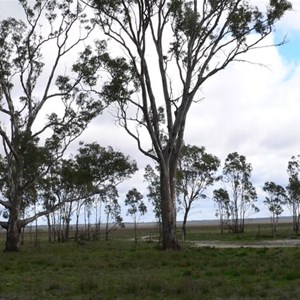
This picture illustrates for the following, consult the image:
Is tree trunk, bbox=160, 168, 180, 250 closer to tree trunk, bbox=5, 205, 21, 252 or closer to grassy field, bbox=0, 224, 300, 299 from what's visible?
grassy field, bbox=0, 224, 300, 299

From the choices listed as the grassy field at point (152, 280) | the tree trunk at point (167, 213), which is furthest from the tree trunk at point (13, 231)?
the grassy field at point (152, 280)

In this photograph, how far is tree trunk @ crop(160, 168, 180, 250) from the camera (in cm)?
2503

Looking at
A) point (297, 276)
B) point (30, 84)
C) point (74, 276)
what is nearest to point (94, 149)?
point (30, 84)

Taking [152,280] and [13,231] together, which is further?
[13,231]

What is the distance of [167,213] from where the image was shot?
25.1 meters

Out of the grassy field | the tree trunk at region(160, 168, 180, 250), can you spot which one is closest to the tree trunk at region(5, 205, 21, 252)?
the tree trunk at region(160, 168, 180, 250)

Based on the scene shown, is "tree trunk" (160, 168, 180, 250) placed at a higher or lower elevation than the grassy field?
higher

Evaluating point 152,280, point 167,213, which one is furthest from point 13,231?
point 152,280

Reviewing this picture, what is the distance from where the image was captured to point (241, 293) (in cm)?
1088

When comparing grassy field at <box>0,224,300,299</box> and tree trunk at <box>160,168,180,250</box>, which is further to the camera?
tree trunk at <box>160,168,180,250</box>

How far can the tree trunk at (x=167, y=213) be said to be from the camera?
985 inches

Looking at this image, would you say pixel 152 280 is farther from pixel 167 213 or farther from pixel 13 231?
pixel 13 231

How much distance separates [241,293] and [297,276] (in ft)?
10.0

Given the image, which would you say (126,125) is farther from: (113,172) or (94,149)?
(94,149)
